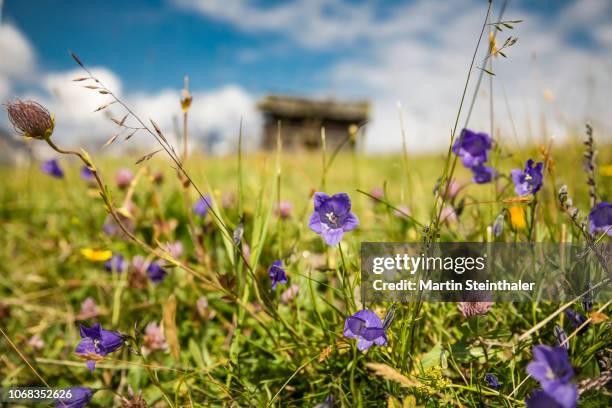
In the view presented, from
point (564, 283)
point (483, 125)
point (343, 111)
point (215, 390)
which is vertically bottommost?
point (215, 390)

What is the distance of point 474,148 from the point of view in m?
1.36

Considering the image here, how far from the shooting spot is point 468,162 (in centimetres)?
132

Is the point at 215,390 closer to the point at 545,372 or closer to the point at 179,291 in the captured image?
the point at 179,291

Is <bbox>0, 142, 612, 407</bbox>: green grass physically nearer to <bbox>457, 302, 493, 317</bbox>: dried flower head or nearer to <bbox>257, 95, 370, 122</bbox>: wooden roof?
<bbox>457, 302, 493, 317</bbox>: dried flower head

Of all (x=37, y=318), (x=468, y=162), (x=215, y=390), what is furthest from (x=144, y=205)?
(x=468, y=162)

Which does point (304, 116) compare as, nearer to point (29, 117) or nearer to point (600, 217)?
point (600, 217)

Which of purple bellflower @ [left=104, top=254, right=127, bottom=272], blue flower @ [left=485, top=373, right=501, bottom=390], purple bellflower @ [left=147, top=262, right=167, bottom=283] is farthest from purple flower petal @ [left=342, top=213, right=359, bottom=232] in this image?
purple bellflower @ [left=104, top=254, right=127, bottom=272]

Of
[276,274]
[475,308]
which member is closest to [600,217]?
[475,308]

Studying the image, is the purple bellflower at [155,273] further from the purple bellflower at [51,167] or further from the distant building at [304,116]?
the distant building at [304,116]

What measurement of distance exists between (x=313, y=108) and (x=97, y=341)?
60.2ft

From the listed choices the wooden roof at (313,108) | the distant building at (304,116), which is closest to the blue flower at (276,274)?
the distant building at (304,116)

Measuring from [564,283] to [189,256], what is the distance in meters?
1.54

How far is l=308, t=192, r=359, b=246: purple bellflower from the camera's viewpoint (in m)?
0.96

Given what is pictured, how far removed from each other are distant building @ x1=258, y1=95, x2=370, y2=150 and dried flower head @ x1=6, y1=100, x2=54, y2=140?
17.4m
